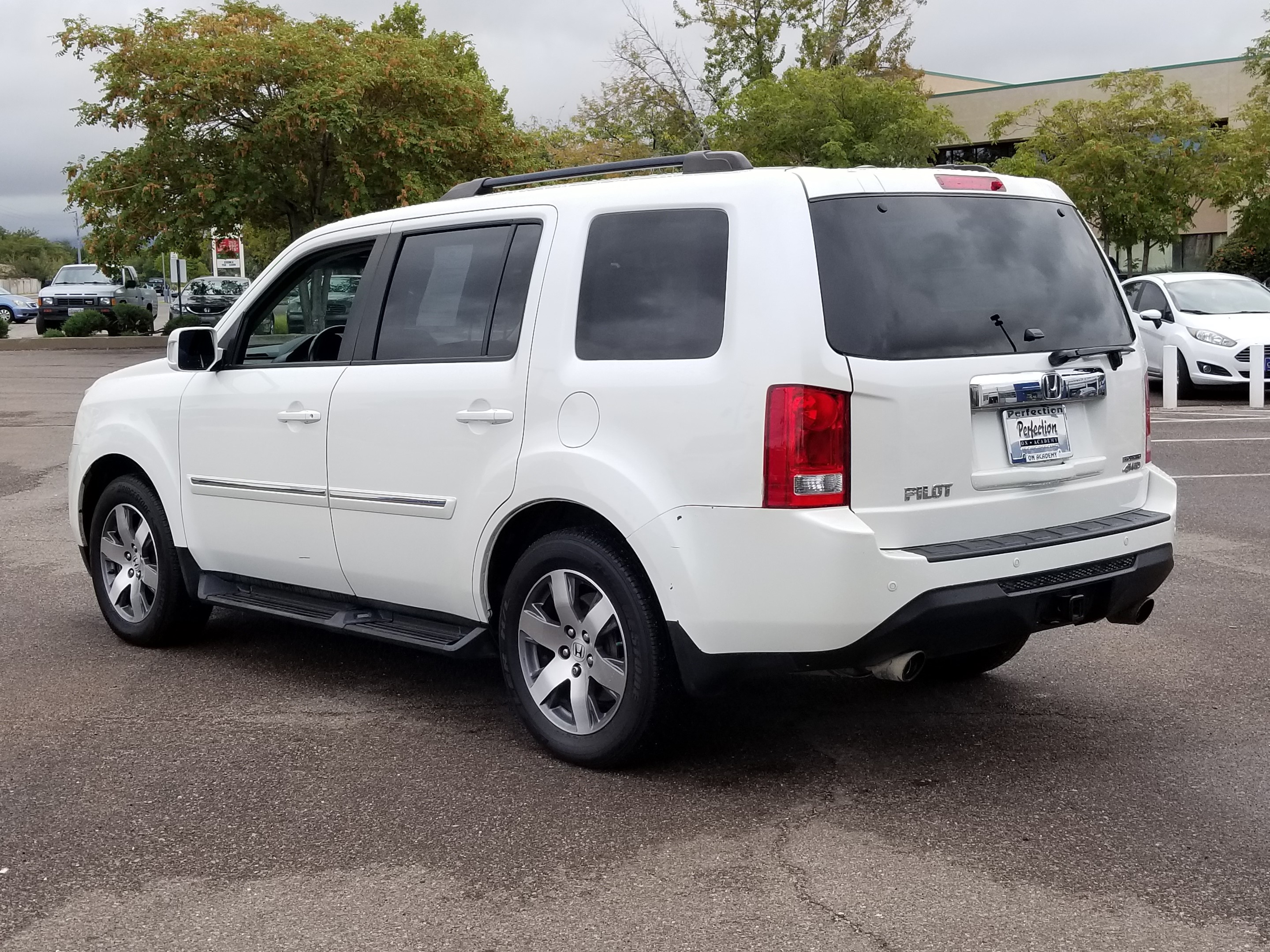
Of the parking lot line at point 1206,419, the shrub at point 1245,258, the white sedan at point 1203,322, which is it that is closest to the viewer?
the parking lot line at point 1206,419

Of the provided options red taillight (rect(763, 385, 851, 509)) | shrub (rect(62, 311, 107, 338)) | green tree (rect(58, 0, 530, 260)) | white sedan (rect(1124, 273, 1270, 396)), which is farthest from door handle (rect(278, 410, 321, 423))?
shrub (rect(62, 311, 107, 338))

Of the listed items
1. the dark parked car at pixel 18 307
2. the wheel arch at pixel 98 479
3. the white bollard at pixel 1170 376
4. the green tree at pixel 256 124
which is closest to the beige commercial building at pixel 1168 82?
the green tree at pixel 256 124

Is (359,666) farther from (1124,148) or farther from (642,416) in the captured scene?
(1124,148)

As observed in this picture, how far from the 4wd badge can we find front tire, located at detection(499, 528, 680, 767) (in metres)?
0.84

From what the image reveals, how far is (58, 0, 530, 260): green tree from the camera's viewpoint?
2883 centimetres

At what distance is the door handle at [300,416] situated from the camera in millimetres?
5406

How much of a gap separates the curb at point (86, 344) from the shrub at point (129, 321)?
1.48 meters

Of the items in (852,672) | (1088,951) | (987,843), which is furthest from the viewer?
(852,672)

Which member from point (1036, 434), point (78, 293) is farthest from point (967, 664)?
point (78, 293)

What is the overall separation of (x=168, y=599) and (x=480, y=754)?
2.13 metres

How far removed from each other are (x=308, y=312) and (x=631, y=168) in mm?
1616

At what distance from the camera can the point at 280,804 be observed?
4.37 metres

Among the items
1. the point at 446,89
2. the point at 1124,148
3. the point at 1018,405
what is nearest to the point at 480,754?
the point at 1018,405

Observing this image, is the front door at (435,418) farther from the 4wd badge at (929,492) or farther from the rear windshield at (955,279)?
the 4wd badge at (929,492)
